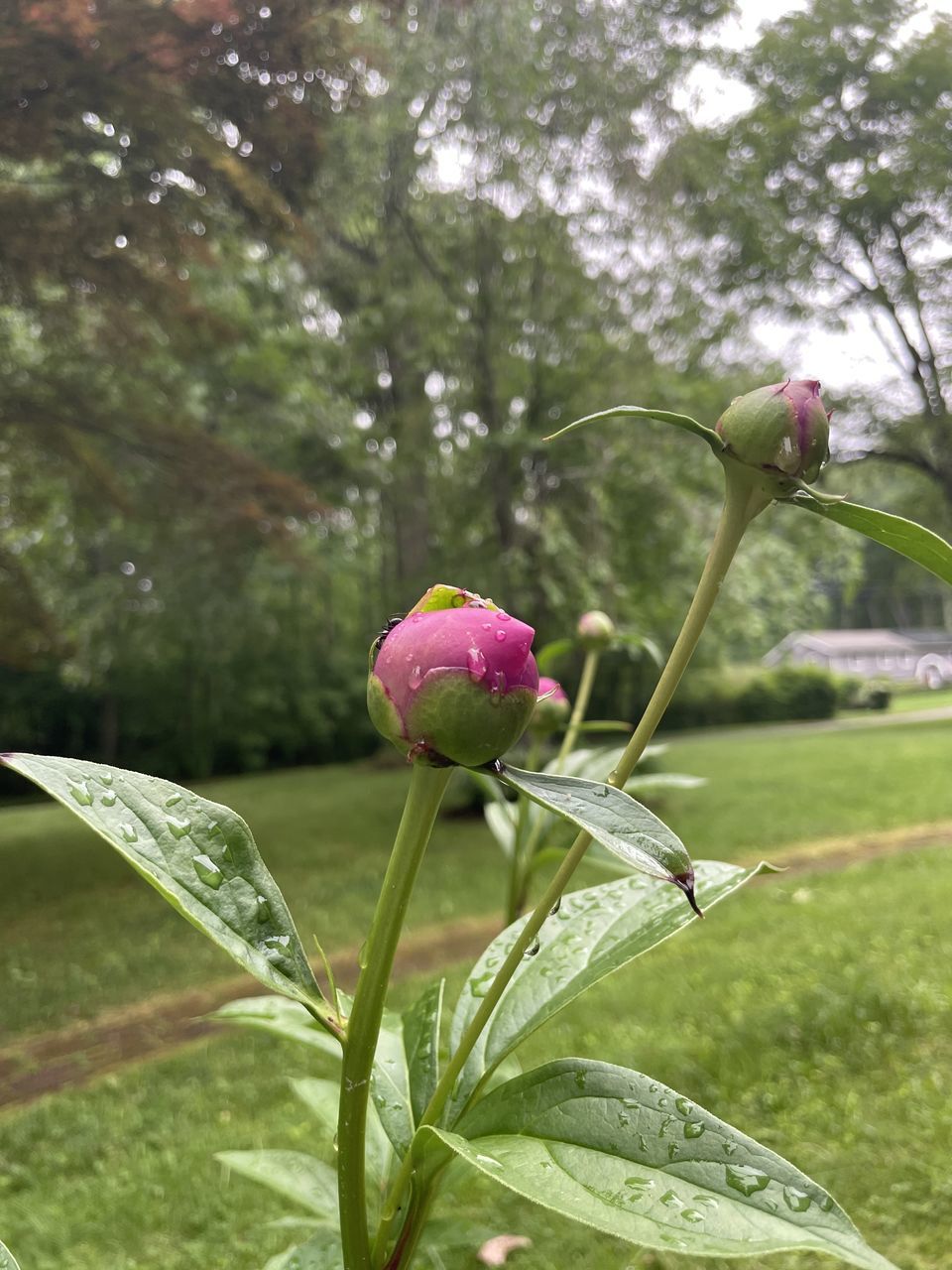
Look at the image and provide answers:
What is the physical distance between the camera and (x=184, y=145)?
4.71 m

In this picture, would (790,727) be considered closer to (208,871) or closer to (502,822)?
(502,822)

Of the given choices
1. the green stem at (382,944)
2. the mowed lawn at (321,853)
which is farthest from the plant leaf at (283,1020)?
the mowed lawn at (321,853)

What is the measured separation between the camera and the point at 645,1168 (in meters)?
0.47

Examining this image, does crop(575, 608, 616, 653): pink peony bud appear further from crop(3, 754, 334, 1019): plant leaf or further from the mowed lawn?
the mowed lawn

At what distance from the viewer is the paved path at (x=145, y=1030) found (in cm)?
329

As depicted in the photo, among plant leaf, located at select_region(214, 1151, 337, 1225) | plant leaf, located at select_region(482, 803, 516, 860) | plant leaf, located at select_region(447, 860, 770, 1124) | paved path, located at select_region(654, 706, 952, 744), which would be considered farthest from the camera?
paved path, located at select_region(654, 706, 952, 744)

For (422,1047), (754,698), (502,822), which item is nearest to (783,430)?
(422,1047)

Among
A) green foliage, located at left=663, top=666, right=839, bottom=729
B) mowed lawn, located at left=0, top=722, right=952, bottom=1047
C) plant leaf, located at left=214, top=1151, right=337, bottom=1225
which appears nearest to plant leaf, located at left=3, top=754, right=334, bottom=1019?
plant leaf, located at left=214, top=1151, right=337, bottom=1225

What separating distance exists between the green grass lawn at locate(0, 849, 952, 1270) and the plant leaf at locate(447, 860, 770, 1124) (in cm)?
129

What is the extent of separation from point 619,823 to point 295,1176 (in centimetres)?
86

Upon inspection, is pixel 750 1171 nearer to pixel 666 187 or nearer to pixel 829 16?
pixel 666 187

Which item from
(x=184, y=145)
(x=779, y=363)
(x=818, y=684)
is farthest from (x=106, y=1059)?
(x=818, y=684)

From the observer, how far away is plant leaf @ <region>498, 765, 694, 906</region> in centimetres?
39

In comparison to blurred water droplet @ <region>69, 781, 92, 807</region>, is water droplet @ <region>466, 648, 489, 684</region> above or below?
above
